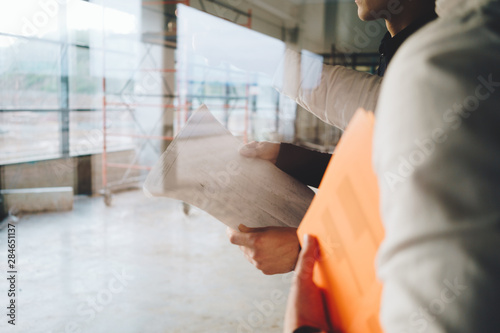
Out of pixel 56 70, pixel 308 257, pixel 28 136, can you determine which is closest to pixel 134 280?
pixel 28 136

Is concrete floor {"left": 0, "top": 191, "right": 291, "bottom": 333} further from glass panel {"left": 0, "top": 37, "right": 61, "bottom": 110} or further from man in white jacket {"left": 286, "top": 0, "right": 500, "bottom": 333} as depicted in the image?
man in white jacket {"left": 286, "top": 0, "right": 500, "bottom": 333}

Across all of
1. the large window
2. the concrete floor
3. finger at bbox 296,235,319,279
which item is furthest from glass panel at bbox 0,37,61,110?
finger at bbox 296,235,319,279

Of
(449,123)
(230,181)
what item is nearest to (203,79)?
(230,181)

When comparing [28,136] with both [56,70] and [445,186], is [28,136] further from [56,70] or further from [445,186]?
[445,186]

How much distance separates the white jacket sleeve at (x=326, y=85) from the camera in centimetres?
83

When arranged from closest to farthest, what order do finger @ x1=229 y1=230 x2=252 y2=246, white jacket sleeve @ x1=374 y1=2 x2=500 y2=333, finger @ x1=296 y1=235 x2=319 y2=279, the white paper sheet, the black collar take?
1. white jacket sleeve @ x1=374 y1=2 x2=500 y2=333
2. finger @ x1=296 y1=235 x2=319 y2=279
3. the white paper sheet
4. finger @ x1=229 y1=230 x2=252 y2=246
5. the black collar

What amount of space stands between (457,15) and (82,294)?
9.35 feet

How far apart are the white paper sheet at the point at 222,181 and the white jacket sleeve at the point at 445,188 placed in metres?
0.45

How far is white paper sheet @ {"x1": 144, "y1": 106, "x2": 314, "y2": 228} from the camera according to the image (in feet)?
2.33

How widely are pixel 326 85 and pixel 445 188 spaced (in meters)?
0.61

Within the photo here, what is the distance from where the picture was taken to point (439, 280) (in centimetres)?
27

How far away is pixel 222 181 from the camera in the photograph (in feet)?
2.37

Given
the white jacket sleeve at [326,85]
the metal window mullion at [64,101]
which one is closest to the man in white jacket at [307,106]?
the white jacket sleeve at [326,85]

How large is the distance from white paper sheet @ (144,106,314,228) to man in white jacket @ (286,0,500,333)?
1.47 feet
